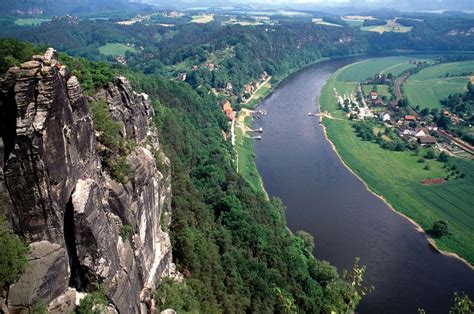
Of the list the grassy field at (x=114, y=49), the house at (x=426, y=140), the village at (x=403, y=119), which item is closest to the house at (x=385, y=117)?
the village at (x=403, y=119)

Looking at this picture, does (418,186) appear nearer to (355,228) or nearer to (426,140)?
(355,228)

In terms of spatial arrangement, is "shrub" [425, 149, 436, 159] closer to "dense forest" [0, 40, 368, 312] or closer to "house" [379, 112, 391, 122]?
"house" [379, 112, 391, 122]

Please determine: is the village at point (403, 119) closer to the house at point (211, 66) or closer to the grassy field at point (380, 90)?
the grassy field at point (380, 90)

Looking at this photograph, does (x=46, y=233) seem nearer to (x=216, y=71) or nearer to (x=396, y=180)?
(x=396, y=180)

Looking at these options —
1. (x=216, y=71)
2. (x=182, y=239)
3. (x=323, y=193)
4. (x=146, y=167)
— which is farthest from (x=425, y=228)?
(x=216, y=71)

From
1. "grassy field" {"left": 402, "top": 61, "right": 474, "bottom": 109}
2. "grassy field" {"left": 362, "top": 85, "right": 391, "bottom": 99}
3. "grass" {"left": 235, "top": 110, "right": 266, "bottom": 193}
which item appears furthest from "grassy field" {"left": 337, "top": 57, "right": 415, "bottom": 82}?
"grass" {"left": 235, "top": 110, "right": 266, "bottom": 193}

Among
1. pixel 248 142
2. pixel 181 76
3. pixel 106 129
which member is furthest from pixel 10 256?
pixel 181 76

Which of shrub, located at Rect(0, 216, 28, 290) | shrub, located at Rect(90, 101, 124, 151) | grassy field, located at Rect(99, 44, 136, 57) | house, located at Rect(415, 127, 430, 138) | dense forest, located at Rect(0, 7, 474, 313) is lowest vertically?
grassy field, located at Rect(99, 44, 136, 57)
